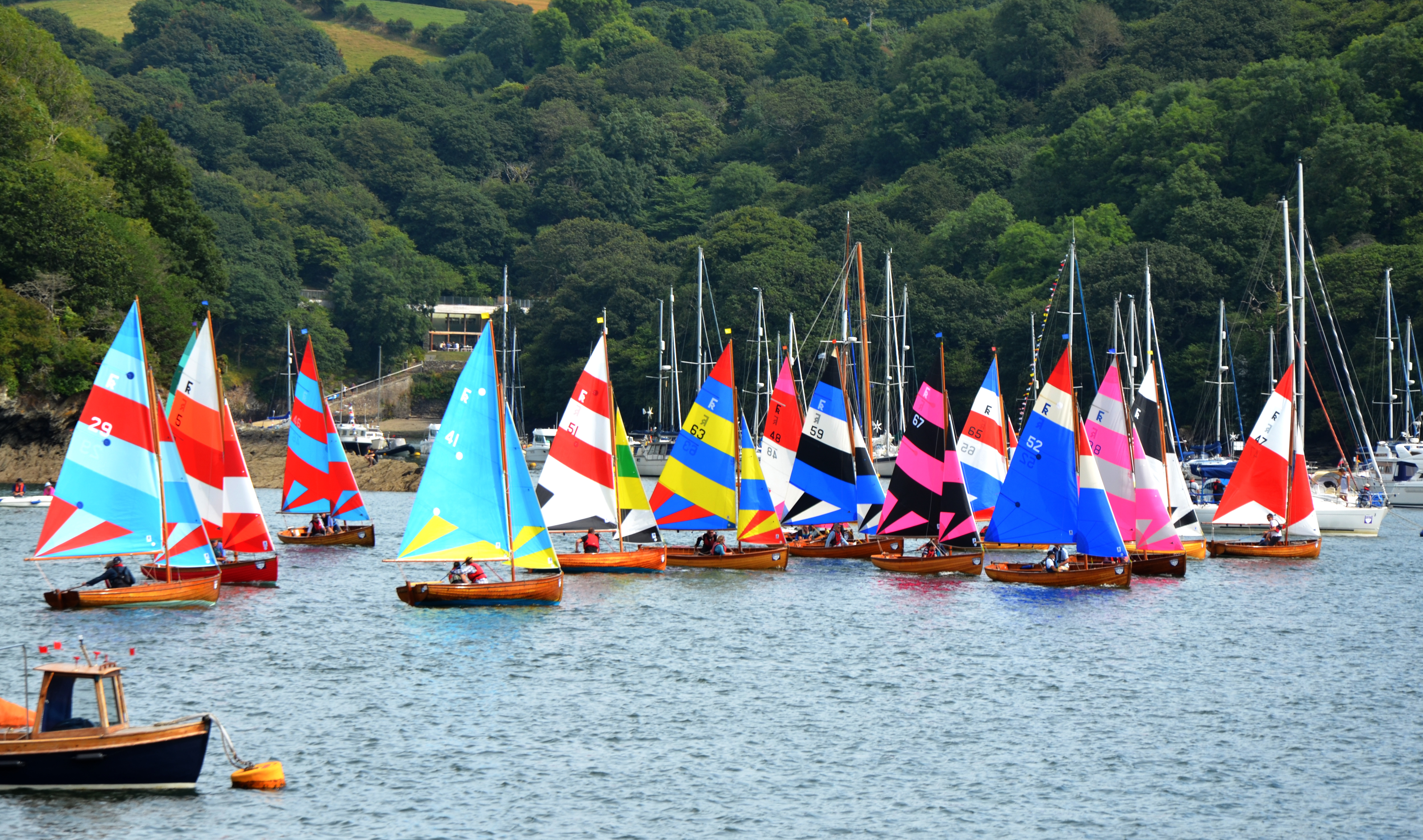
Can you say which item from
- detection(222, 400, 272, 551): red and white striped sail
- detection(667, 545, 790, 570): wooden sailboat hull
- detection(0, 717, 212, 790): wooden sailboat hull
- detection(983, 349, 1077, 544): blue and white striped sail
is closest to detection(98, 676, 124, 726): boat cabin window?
detection(0, 717, 212, 790): wooden sailboat hull

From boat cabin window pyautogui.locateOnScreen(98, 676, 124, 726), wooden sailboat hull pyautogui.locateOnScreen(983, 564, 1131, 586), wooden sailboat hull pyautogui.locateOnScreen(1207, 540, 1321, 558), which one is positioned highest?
wooden sailboat hull pyautogui.locateOnScreen(1207, 540, 1321, 558)

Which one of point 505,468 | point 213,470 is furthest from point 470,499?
point 213,470

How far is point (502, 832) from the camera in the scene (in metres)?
24.9

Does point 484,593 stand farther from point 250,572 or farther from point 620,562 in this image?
point 620,562

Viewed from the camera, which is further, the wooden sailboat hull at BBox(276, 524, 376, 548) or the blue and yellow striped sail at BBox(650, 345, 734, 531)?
the wooden sailboat hull at BBox(276, 524, 376, 548)

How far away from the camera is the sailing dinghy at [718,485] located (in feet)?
177

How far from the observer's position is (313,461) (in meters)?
61.9

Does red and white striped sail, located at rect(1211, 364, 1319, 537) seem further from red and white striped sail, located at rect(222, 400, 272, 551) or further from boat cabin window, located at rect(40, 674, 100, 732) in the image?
boat cabin window, located at rect(40, 674, 100, 732)

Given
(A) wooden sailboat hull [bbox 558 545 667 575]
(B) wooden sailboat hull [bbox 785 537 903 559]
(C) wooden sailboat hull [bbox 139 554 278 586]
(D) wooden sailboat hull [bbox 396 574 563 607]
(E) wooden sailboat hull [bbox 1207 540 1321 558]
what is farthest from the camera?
(E) wooden sailboat hull [bbox 1207 540 1321 558]

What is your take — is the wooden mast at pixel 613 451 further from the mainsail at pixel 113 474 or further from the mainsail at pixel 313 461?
the mainsail at pixel 113 474

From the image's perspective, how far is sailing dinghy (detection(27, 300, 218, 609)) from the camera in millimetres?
40719

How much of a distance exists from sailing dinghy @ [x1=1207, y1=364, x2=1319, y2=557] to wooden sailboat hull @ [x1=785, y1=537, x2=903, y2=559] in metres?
13.3

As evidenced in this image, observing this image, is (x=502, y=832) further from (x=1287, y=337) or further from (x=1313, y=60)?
(x=1313, y=60)

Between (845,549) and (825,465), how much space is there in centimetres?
386
